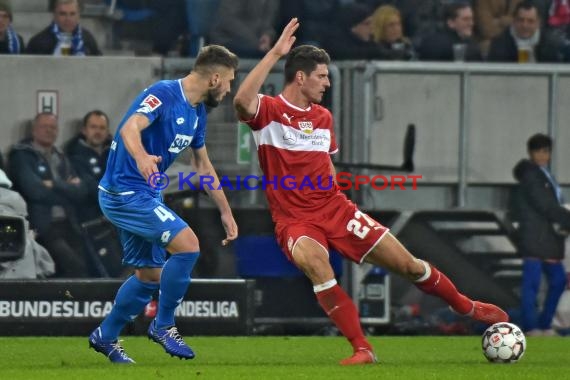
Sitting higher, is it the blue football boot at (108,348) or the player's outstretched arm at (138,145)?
the player's outstretched arm at (138,145)

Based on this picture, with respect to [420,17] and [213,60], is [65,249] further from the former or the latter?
[420,17]

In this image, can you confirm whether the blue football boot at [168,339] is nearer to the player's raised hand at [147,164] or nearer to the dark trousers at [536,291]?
the player's raised hand at [147,164]

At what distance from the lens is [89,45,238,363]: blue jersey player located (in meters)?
9.94

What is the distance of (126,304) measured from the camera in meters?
10.2

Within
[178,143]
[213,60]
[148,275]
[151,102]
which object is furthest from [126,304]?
[213,60]

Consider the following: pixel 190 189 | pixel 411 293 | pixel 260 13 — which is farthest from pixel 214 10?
pixel 411 293

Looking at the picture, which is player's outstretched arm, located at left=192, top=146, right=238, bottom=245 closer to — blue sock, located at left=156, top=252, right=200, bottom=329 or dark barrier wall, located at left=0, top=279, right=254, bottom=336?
blue sock, located at left=156, top=252, right=200, bottom=329

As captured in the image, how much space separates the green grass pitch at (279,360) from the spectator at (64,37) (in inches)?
143

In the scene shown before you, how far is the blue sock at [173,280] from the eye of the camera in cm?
995

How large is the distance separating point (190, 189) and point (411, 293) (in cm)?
254

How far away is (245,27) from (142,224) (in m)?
6.95


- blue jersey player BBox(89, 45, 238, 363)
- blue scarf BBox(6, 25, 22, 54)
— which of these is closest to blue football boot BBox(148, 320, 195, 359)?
blue jersey player BBox(89, 45, 238, 363)

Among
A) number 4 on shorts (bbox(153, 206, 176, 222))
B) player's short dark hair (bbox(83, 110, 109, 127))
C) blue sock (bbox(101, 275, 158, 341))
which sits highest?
player's short dark hair (bbox(83, 110, 109, 127))

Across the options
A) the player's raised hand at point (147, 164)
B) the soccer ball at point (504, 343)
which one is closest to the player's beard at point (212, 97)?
the player's raised hand at point (147, 164)
